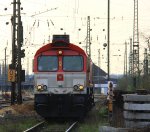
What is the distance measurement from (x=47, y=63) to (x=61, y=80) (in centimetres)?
102

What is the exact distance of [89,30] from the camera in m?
62.8

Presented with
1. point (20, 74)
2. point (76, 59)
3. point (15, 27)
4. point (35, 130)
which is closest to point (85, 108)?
point (76, 59)

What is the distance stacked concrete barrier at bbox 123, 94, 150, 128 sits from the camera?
14516mm

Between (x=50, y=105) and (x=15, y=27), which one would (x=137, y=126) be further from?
(x=15, y=27)

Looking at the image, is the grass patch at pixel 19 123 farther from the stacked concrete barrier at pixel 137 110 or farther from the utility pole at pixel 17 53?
the utility pole at pixel 17 53

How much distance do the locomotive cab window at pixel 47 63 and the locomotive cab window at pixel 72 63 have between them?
1.32 feet

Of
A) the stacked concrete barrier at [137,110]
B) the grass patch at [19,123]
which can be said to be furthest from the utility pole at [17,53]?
the stacked concrete barrier at [137,110]

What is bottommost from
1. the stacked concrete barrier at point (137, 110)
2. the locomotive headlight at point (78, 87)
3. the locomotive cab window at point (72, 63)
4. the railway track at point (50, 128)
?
the railway track at point (50, 128)

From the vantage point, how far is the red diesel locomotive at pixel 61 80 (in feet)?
73.2

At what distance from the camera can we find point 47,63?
22.9m

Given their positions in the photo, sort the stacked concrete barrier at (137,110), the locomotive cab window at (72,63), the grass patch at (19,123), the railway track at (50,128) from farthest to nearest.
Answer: the locomotive cab window at (72,63) → the grass patch at (19,123) → the railway track at (50,128) → the stacked concrete barrier at (137,110)

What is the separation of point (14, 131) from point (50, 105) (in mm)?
4693

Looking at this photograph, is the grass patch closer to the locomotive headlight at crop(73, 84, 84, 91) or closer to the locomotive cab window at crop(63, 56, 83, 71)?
the locomotive headlight at crop(73, 84, 84, 91)

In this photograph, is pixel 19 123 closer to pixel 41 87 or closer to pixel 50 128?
pixel 41 87
